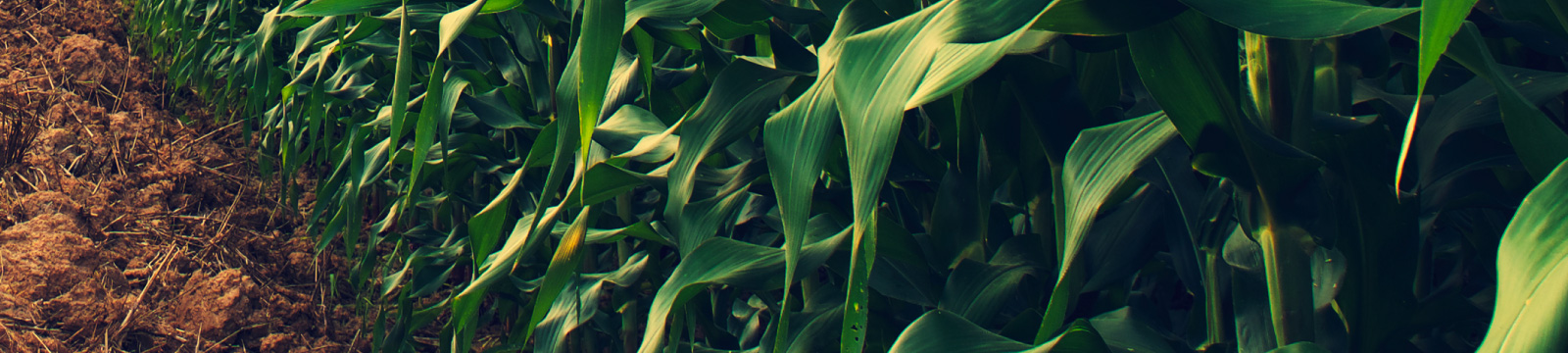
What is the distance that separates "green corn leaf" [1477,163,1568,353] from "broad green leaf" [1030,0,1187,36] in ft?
0.40

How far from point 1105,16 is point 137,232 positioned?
204 centimetres

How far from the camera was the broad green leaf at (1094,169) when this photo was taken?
1.31 feet

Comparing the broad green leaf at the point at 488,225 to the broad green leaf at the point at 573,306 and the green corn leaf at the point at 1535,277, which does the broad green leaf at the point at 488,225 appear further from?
the green corn leaf at the point at 1535,277

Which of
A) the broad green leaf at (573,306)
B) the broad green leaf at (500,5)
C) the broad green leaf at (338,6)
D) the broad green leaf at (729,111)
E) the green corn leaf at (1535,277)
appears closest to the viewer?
the green corn leaf at (1535,277)

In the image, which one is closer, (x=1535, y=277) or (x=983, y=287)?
(x=1535, y=277)

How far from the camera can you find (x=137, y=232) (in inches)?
73.4

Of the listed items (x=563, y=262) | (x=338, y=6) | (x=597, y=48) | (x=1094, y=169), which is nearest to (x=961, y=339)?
(x=1094, y=169)

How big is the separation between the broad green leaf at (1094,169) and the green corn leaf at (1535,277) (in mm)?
144

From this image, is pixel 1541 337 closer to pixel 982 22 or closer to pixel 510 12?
pixel 982 22

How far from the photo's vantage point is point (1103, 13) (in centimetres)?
35

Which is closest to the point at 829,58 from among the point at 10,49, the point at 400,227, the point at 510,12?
the point at 510,12

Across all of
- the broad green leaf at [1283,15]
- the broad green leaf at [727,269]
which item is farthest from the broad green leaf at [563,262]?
the broad green leaf at [1283,15]

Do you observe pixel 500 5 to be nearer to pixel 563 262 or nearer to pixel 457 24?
pixel 457 24

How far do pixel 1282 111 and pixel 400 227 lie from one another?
1715 millimetres
